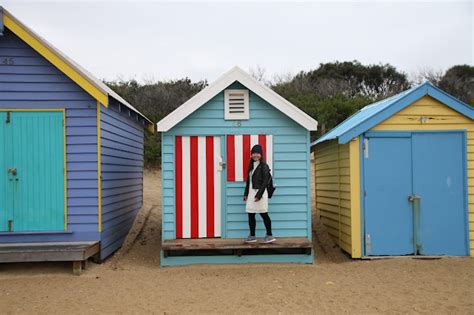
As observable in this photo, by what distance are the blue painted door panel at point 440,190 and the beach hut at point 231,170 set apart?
2.08m

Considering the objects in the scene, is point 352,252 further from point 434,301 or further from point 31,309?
point 31,309

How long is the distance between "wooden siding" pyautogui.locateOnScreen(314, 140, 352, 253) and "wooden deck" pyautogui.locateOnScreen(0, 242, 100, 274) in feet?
15.5

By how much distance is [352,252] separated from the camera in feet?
29.0

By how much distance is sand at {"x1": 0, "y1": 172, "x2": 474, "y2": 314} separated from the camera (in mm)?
6215

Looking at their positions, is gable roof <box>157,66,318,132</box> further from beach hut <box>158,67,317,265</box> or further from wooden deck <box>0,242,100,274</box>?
wooden deck <box>0,242,100,274</box>

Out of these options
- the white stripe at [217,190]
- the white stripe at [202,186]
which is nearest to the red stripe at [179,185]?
the white stripe at [202,186]

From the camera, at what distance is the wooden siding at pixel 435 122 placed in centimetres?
895

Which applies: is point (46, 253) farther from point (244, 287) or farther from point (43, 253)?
point (244, 287)

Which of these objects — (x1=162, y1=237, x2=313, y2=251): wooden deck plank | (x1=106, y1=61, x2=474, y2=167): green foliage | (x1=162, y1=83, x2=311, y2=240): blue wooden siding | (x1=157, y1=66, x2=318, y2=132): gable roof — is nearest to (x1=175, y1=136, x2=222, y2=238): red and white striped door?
(x1=162, y1=83, x2=311, y2=240): blue wooden siding

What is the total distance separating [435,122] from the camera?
8.98 meters

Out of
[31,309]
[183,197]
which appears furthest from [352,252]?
[31,309]

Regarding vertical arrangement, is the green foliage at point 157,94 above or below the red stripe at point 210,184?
above

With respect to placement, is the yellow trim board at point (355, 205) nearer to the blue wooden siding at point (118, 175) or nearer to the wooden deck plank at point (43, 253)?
the blue wooden siding at point (118, 175)

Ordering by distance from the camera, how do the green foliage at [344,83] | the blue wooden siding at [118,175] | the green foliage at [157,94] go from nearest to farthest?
the blue wooden siding at [118,175]
the green foliage at [157,94]
the green foliage at [344,83]
